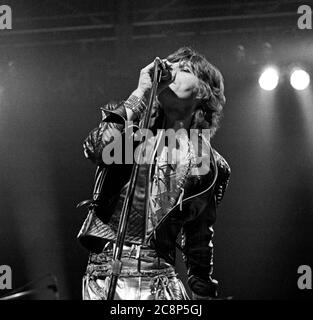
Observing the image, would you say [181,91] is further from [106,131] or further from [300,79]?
[300,79]

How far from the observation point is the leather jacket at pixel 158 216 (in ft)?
4.27

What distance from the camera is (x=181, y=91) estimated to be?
146 centimetres

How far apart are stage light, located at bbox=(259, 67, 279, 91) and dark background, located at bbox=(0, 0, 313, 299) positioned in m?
0.03

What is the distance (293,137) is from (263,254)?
56 centimetres

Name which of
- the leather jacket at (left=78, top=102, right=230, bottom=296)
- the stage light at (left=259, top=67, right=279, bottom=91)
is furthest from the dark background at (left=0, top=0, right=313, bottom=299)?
the leather jacket at (left=78, top=102, right=230, bottom=296)

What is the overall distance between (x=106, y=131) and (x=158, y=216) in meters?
0.26

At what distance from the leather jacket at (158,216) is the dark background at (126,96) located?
79 cm

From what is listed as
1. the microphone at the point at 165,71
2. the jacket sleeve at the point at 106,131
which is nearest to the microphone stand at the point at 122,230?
the microphone at the point at 165,71

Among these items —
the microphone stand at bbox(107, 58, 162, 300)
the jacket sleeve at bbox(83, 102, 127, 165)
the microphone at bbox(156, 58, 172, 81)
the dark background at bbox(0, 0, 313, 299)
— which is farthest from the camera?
the dark background at bbox(0, 0, 313, 299)

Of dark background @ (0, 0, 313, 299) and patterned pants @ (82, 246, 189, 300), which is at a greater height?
dark background @ (0, 0, 313, 299)

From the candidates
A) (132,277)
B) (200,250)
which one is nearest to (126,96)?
(200,250)

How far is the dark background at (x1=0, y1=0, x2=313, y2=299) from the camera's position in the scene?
2115 millimetres

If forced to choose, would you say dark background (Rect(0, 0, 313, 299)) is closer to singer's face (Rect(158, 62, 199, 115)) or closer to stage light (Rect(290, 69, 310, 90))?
stage light (Rect(290, 69, 310, 90))

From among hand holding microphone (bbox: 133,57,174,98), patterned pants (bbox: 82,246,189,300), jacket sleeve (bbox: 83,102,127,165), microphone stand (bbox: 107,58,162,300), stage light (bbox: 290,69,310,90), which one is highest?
stage light (bbox: 290,69,310,90)
